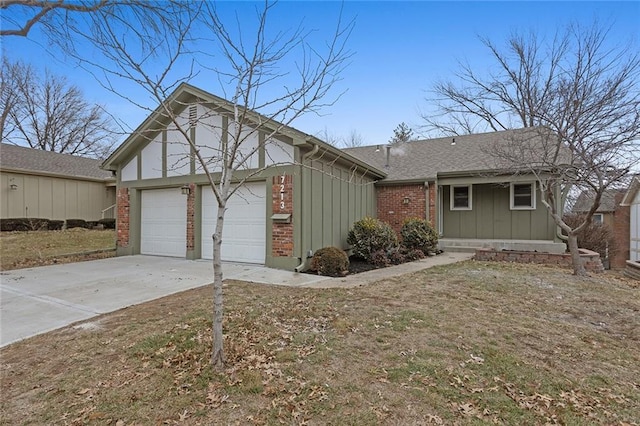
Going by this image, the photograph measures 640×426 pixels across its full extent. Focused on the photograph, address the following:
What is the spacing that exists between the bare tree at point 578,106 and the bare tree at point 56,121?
967 inches

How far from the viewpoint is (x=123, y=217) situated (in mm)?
11148

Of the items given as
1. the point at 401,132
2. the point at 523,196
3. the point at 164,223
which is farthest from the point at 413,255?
the point at 401,132

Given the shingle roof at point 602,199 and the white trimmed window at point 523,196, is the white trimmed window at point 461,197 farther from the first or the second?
the shingle roof at point 602,199

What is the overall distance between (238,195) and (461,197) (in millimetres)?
8446

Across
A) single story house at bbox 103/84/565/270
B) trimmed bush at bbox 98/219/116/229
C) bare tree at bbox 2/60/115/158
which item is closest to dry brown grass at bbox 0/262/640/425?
single story house at bbox 103/84/565/270

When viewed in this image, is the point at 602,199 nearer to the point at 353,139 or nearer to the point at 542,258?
the point at 542,258

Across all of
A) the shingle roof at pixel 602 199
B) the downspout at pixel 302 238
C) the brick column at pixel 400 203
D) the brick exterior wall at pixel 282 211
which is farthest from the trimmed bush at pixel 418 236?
the brick exterior wall at pixel 282 211

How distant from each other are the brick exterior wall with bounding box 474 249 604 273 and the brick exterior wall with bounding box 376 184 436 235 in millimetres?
2294

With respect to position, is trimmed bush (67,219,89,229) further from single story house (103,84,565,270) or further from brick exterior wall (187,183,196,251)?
brick exterior wall (187,183,196,251)

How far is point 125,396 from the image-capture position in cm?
286

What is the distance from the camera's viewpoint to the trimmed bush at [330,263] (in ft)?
25.7

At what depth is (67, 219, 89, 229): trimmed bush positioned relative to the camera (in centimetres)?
1725

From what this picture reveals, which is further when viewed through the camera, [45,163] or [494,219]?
[45,163]

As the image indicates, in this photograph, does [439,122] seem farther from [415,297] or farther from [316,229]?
[415,297]
